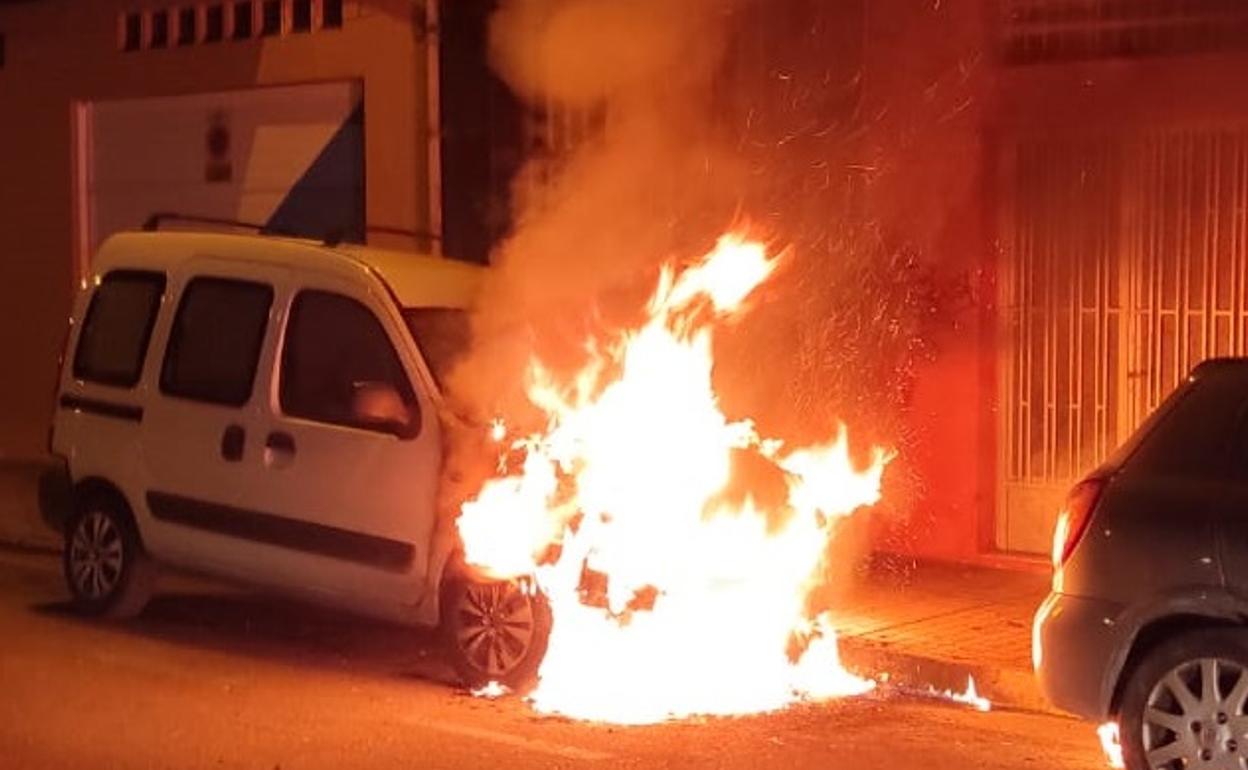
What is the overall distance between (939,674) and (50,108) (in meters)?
11.7

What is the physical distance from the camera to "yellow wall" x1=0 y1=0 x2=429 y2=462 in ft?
53.7

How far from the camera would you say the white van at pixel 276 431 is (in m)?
9.09

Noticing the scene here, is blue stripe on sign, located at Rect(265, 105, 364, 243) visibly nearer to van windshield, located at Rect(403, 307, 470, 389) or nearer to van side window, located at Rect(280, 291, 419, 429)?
van side window, located at Rect(280, 291, 419, 429)

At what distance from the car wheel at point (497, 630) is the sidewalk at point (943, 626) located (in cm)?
163

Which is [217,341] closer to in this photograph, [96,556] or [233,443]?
[233,443]

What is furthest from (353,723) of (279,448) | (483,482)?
(279,448)

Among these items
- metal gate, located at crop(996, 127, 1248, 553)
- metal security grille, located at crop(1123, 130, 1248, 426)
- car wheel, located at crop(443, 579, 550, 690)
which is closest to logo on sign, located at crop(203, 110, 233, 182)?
metal gate, located at crop(996, 127, 1248, 553)

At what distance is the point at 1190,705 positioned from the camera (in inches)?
271

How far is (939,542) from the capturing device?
12.3 metres

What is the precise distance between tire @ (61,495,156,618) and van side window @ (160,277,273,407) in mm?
802

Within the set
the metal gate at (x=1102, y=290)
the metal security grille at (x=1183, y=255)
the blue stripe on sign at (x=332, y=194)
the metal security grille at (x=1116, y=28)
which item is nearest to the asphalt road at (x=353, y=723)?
the metal gate at (x=1102, y=290)

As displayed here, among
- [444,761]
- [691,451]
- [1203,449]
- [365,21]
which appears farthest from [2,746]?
[365,21]

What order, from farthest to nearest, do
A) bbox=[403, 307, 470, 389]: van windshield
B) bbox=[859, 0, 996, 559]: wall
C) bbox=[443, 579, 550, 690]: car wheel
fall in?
bbox=[859, 0, 996, 559]: wall → bbox=[403, 307, 470, 389]: van windshield → bbox=[443, 579, 550, 690]: car wheel

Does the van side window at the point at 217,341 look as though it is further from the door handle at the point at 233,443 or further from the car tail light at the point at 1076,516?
the car tail light at the point at 1076,516
